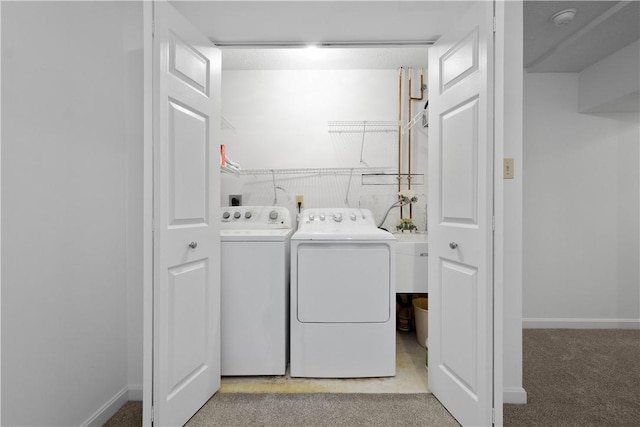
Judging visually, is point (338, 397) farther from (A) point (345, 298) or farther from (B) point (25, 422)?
(B) point (25, 422)

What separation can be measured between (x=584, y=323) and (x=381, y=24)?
307 cm

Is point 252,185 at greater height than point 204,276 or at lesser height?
greater

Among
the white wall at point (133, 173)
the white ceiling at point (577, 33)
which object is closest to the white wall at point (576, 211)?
the white ceiling at point (577, 33)

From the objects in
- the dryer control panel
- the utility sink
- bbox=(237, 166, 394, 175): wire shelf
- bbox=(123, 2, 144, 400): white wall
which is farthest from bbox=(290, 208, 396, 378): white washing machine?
bbox=(237, 166, 394, 175): wire shelf

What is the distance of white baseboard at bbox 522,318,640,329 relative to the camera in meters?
2.58

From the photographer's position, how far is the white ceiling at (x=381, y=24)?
56.0 inches

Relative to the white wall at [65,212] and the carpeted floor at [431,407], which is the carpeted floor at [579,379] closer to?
the carpeted floor at [431,407]

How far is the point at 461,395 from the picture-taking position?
1.39 m

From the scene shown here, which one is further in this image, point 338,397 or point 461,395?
point 338,397

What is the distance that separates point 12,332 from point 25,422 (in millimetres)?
356

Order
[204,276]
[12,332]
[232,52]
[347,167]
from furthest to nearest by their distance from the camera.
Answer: [347,167] < [232,52] < [204,276] < [12,332]

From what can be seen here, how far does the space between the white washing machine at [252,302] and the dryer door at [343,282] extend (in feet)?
0.46

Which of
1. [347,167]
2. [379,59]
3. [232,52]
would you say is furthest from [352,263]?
[232,52]

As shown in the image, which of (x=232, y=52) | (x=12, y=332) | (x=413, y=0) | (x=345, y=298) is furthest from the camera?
(x=232, y=52)
